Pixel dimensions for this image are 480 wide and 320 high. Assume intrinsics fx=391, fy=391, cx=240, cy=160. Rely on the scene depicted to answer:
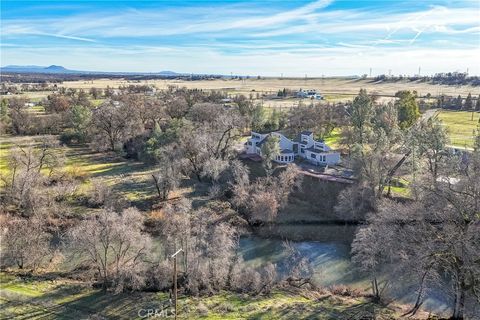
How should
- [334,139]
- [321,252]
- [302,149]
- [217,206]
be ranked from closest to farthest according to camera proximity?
[321,252] → [217,206] → [302,149] → [334,139]

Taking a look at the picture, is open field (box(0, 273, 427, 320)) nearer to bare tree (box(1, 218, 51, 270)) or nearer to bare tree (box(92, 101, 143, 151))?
bare tree (box(1, 218, 51, 270))

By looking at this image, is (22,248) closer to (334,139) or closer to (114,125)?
(114,125)

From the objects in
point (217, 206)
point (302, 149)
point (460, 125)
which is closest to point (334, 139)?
point (302, 149)

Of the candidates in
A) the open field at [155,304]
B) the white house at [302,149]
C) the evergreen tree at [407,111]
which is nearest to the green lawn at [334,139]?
the white house at [302,149]

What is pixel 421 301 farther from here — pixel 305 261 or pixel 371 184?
pixel 371 184

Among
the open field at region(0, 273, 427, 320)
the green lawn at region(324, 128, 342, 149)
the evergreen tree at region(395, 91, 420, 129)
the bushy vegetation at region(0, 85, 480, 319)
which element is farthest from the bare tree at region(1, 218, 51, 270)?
the evergreen tree at region(395, 91, 420, 129)
